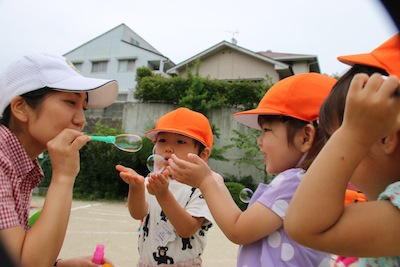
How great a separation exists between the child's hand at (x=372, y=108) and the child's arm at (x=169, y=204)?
121 cm

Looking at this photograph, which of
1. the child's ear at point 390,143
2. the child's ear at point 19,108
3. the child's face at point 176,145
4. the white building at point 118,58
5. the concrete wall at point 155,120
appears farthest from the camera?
the white building at point 118,58

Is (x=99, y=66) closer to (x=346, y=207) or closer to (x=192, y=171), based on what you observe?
(x=192, y=171)

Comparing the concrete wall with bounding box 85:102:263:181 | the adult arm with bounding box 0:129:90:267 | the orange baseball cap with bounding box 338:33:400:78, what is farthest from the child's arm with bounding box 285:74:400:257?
the concrete wall with bounding box 85:102:263:181

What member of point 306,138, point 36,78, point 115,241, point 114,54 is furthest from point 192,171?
point 114,54

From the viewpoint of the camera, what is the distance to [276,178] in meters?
1.32

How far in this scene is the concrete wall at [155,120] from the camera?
13094 millimetres

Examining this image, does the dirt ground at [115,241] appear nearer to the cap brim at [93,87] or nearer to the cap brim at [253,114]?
the cap brim at [93,87]

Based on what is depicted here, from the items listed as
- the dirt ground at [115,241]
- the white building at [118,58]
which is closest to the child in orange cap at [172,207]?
the dirt ground at [115,241]

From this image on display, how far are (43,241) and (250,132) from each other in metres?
12.0

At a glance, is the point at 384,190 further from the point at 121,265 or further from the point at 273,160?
the point at 121,265

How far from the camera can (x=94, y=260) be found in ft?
5.25

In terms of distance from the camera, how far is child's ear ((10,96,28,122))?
1318 mm

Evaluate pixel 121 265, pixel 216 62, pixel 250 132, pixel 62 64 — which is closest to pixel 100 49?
pixel 216 62

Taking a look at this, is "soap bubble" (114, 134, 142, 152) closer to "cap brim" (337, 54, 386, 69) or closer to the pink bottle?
the pink bottle
